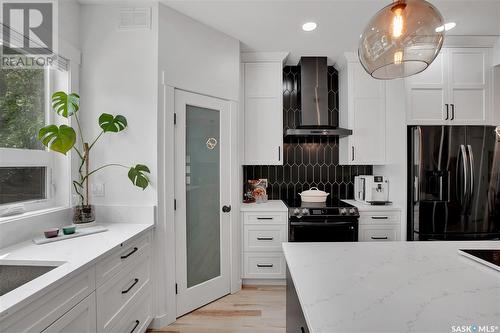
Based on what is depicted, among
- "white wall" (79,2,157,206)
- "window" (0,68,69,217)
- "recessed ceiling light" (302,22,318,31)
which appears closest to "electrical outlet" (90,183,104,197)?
"white wall" (79,2,157,206)

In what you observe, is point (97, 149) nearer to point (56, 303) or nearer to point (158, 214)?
point (158, 214)

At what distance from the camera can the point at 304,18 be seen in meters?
2.31

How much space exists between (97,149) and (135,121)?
1.34ft

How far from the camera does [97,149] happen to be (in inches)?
82.0

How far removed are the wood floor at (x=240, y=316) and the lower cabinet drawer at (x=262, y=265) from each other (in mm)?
173

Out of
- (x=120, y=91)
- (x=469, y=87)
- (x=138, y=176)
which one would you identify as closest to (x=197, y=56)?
(x=120, y=91)

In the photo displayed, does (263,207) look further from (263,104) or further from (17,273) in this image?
(17,273)

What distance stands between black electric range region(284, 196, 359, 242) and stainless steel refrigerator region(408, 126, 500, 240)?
0.64m

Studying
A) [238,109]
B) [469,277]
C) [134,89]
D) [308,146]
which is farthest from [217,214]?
[469,277]

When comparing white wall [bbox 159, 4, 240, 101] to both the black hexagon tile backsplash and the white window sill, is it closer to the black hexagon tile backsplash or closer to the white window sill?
the black hexagon tile backsplash

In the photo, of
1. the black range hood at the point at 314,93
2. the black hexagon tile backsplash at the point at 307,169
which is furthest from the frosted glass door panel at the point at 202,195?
the black range hood at the point at 314,93

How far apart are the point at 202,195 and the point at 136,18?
166cm

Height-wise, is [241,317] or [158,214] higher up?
[158,214]

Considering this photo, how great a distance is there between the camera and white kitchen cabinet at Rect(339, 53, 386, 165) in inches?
115
